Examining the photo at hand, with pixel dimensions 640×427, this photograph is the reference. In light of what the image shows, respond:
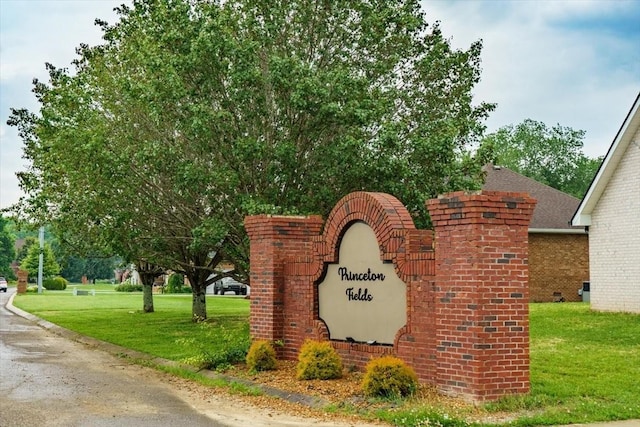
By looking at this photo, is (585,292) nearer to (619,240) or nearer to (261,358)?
(619,240)

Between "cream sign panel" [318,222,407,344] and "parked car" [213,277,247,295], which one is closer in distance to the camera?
"cream sign panel" [318,222,407,344]

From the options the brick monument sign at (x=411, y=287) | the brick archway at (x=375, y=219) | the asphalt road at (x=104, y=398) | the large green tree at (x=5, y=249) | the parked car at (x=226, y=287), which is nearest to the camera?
the asphalt road at (x=104, y=398)

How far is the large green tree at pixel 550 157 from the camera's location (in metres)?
73.8

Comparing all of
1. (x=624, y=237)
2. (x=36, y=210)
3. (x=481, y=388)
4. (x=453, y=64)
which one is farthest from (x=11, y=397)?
(x=624, y=237)

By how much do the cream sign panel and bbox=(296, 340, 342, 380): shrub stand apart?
55cm

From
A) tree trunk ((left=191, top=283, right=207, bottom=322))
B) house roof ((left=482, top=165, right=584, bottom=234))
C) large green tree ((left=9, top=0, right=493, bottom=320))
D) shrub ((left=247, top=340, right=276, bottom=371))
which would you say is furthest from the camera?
house roof ((left=482, top=165, right=584, bottom=234))

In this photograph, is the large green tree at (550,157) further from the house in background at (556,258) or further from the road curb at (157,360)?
the road curb at (157,360)

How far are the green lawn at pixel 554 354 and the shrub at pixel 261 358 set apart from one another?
2187mm

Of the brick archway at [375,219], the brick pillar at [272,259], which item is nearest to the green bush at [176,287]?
the brick pillar at [272,259]

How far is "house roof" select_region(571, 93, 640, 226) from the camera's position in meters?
23.5

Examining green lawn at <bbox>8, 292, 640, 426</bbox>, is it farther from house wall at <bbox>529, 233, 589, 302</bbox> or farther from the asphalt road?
house wall at <bbox>529, 233, 589, 302</bbox>

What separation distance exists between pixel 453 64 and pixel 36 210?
49.9 ft

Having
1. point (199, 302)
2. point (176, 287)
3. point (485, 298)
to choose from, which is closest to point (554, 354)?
point (485, 298)

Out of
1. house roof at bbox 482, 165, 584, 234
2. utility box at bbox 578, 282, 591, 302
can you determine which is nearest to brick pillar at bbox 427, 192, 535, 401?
house roof at bbox 482, 165, 584, 234
